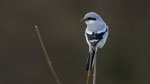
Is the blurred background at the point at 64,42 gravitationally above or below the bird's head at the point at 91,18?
below

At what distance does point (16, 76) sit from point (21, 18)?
87 cm

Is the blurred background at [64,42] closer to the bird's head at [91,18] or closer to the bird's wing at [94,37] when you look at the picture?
the bird's head at [91,18]

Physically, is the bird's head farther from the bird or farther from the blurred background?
the blurred background

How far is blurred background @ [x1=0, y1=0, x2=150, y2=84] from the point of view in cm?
641

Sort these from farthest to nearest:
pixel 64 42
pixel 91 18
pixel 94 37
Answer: pixel 64 42
pixel 91 18
pixel 94 37

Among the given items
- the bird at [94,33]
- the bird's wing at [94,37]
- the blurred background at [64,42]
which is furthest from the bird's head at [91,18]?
the blurred background at [64,42]

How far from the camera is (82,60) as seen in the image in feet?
20.9

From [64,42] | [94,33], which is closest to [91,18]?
[94,33]

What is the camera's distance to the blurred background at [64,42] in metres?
6.41

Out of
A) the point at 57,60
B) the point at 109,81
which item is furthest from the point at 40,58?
the point at 109,81

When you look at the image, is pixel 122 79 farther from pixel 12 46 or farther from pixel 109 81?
pixel 12 46

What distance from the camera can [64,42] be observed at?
650cm

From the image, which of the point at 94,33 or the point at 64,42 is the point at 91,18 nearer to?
the point at 94,33

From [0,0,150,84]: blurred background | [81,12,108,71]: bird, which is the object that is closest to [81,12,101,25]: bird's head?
[81,12,108,71]: bird
